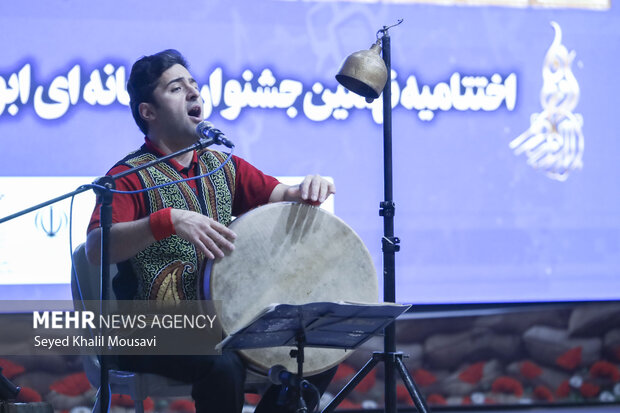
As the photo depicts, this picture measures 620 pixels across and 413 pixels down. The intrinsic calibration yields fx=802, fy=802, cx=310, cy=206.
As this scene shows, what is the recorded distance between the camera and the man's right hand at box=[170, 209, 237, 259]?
2.21 m

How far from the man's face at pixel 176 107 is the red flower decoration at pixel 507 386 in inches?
91.7

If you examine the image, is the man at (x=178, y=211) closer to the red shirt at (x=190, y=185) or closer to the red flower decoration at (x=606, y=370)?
the red shirt at (x=190, y=185)

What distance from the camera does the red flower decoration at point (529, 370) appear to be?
418 centimetres

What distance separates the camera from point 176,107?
103 inches

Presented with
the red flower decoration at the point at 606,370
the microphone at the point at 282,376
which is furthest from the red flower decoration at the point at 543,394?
the microphone at the point at 282,376

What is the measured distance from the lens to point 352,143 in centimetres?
396

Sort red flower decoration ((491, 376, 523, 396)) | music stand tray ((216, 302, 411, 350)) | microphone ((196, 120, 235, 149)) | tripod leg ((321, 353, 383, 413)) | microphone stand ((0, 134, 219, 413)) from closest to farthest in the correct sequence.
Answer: music stand tray ((216, 302, 411, 350)), microphone stand ((0, 134, 219, 413)), microphone ((196, 120, 235, 149)), tripod leg ((321, 353, 383, 413)), red flower decoration ((491, 376, 523, 396))

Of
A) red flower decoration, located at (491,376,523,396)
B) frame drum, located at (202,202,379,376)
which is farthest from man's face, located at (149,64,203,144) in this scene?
red flower decoration, located at (491,376,523,396)

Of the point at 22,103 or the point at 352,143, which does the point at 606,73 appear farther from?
the point at 22,103

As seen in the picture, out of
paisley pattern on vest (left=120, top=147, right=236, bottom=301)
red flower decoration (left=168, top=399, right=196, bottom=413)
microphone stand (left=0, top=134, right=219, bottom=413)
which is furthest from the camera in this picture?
red flower decoration (left=168, top=399, right=196, bottom=413)

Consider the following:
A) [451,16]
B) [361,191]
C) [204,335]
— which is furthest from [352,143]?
[204,335]

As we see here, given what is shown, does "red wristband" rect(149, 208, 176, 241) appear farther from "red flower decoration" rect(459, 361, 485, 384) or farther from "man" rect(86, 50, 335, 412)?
"red flower decoration" rect(459, 361, 485, 384)

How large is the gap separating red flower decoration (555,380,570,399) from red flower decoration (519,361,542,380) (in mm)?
133

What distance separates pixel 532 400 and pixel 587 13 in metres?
2.03
